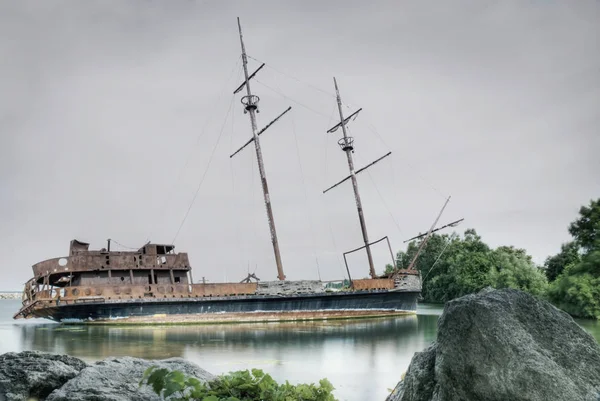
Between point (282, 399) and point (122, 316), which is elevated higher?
point (122, 316)

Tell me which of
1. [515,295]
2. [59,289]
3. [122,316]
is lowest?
[515,295]

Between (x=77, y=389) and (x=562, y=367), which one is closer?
(x=562, y=367)

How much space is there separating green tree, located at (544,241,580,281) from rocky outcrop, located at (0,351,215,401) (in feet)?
147

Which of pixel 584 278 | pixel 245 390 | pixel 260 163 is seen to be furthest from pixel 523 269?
pixel 245 390

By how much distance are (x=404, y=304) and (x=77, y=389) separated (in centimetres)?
3340

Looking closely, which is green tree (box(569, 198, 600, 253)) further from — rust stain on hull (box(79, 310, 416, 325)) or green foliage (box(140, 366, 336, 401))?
green foliage (box(140, 366, 336, 401))

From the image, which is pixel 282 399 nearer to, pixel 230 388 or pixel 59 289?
pixel 230 388

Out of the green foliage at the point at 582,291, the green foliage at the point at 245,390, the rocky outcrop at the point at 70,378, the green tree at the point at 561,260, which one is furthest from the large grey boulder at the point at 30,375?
the green tree at the point at 561,260

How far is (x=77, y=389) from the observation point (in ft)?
10.8

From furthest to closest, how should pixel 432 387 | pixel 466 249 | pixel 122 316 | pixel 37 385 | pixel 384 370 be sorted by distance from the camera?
pixel 466 249 < pixel 122 316 < pixel 384 370 < pixel 37 385 < pixel 432 387

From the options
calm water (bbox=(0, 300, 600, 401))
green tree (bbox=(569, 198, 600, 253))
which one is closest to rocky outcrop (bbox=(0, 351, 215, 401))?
calm water (bbox=(0, 300, 600, 401))

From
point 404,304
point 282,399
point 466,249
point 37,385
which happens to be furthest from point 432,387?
point 466,249

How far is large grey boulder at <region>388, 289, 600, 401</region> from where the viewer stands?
6.98ft

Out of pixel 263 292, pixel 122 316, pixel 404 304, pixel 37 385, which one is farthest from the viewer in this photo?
pixel 404 304
